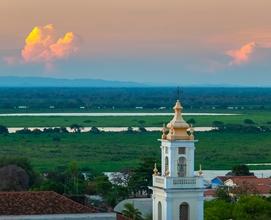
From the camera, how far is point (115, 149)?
112938mm

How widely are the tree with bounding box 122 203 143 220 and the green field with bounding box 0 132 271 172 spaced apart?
38343 mm

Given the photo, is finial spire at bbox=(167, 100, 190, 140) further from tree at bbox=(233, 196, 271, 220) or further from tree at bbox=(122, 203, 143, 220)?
tree at bbox=(233, 196, 271, 220)

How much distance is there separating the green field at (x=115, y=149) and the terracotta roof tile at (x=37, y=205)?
52.2 m

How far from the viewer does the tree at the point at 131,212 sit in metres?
47.6

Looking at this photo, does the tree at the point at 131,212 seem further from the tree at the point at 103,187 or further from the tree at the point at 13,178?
the tree at the point at 13,178

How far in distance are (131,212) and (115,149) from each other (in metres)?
64.5

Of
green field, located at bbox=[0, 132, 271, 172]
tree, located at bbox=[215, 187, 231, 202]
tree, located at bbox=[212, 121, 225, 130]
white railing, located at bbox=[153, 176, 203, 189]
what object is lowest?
tree, located at bbox=[215, 187, 231, 202]

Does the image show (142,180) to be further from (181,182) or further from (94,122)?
(94,122)

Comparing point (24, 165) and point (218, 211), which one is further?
point (24, 165)

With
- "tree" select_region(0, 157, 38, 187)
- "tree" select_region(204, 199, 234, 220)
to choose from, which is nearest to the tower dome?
"tree" select_region(204, 199, 234, 220)

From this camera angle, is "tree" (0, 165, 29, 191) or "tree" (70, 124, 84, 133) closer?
"tree" (0, 165, 29, 191)

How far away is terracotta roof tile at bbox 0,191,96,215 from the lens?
115 feet

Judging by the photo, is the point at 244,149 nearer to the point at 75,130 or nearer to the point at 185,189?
the point at 75,130

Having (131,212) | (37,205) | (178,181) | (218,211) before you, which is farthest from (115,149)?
(37,205)
